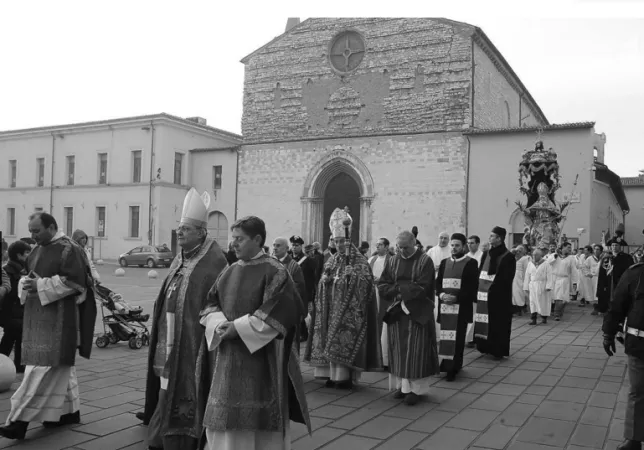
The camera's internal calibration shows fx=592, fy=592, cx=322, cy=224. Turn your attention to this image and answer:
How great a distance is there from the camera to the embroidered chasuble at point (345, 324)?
262 inches

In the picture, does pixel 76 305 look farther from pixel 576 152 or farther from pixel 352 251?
pixel 576 152

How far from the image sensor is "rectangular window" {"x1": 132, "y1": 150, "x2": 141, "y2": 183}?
108ft

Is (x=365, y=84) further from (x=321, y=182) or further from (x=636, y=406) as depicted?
(x=636, y=406)

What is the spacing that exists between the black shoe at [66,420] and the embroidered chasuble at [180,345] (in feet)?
3.00

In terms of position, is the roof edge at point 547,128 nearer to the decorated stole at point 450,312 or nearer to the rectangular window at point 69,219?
the decorated stole at point 450,312

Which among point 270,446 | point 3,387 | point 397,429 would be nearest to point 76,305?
point 3,387

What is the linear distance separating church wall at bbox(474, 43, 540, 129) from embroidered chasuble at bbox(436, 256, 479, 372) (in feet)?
63.4

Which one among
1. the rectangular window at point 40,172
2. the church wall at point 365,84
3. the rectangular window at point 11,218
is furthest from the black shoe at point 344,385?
the rectangular window at point 11,218

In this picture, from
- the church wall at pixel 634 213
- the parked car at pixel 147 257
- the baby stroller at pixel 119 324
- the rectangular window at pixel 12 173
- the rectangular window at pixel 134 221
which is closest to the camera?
the baby stroller at pixel 119 324

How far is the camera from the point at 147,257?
29016 mm

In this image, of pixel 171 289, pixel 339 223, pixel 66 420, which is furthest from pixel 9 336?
pixel 339 223

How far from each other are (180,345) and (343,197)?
23773mm

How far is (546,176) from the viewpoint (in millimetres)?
17203

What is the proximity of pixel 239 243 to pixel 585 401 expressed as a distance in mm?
4507
